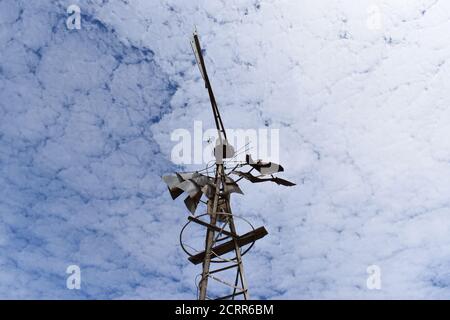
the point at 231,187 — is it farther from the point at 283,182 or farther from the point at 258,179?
the point at 283,182

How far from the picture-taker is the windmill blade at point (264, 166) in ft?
44.7

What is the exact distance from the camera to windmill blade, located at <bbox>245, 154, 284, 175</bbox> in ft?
44.7

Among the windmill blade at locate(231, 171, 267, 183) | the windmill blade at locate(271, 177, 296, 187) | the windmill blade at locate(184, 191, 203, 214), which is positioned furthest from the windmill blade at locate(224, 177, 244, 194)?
the windmill blade at locate(271, 177, 296, 187)

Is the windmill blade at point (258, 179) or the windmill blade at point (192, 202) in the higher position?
the windmill blade at point (258, 179)

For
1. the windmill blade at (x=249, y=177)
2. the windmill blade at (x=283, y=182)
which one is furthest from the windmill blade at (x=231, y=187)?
the windmill blade at (x=283, y=182)

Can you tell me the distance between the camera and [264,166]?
1364 centimetres

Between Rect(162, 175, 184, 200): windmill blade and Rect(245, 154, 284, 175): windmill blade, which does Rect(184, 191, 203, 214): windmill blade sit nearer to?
Rect(162, 175, 184, 200): windmill blade

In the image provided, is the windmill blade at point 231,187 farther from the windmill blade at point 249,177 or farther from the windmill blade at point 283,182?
the windmill blade at point 283,182

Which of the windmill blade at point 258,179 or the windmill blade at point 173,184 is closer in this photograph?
the windmill blade at point 173,184

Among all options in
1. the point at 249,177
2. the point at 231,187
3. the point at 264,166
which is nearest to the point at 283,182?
the point at 264,166

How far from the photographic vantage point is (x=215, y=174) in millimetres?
13234
